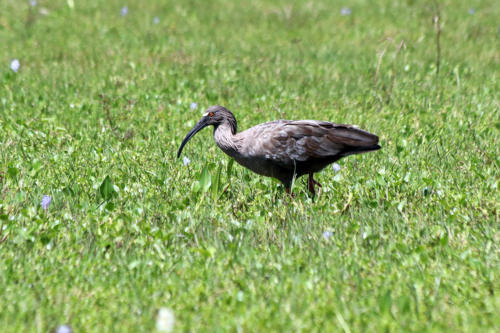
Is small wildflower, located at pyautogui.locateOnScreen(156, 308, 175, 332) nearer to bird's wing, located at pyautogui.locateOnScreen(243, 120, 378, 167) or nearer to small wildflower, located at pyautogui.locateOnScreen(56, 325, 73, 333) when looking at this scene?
small wildflower, located at pyautogui.locateOnScreen(56, 325, 73, 333)

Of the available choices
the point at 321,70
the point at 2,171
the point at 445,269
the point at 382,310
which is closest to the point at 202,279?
the point at 382,310

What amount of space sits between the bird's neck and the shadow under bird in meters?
0.01

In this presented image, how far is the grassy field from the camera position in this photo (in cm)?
348

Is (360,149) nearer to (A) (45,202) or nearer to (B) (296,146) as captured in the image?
(B) (296,146)

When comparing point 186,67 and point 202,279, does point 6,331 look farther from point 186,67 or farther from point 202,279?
point 186,67

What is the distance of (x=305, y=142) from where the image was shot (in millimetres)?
5141

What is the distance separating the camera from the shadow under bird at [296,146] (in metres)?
5.10

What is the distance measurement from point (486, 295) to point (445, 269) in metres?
0.33

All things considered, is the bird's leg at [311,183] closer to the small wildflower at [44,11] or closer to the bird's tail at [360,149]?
the bird's tail at [360,149]

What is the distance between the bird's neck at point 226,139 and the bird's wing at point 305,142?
0.21 meters

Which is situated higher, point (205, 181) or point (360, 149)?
point (360, 149)

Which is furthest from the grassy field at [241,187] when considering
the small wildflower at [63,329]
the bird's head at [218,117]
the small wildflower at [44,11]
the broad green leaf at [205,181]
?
the small wildflower at [44,11]

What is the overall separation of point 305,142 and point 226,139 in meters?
0.77

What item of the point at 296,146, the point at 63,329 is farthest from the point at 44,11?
the point at 63,329
